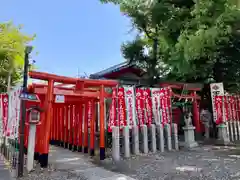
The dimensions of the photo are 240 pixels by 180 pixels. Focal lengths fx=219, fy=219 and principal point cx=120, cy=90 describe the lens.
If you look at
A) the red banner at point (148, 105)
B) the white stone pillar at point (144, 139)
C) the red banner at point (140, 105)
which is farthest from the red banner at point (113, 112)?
the red banner at point (148, 105)

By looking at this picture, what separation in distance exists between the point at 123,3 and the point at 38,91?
6.36 metres

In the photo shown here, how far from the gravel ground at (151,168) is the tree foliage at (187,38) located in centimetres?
364

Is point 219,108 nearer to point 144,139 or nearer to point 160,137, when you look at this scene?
point 160,137

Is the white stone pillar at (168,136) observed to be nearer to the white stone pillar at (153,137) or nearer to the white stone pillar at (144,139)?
the white stone pillar at (153,137)

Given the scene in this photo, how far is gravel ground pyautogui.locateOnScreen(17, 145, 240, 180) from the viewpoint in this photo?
5.11m

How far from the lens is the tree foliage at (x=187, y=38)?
24.8 feet

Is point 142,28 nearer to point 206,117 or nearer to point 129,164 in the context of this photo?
point 206,117

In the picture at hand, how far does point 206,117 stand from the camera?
11.3 metres

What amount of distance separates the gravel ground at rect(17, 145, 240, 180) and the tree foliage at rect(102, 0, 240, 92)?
12.0ft

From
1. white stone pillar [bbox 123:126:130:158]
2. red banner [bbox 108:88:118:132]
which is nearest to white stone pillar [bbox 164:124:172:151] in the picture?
white stone pillar [bbox 123:126:130:158]

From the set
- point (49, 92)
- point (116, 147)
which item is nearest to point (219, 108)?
point (116, 147)

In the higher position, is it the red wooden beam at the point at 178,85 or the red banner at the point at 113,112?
the red wooden beam at the point at 178,85

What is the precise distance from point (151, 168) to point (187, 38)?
5.01 m

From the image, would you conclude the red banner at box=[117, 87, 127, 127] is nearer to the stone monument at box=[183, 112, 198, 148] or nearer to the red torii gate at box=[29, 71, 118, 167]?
the red torii gate at box=[29, 71, 118, 167]
